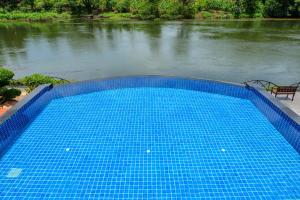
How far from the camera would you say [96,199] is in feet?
16.8

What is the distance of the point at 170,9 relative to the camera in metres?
49.7

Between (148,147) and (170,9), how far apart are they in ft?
153

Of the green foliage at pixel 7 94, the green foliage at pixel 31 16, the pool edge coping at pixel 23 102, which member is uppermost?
the pool edge coping at pixel 23 102

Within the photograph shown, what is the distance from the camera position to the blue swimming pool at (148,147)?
5.38 m

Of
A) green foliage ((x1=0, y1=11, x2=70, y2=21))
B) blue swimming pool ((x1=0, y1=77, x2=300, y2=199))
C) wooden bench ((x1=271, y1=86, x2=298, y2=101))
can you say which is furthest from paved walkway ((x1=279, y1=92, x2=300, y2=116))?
green foliage ((x1=0, y1=11, x2=70, y2=21))

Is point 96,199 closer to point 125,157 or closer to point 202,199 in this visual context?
point 125,157

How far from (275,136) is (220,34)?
25.3 m

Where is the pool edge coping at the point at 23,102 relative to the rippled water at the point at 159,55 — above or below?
above

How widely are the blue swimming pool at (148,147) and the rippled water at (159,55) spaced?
735 centimetres

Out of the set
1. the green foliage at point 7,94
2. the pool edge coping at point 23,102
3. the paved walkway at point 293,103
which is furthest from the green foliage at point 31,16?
the paved walkway at point 293,103

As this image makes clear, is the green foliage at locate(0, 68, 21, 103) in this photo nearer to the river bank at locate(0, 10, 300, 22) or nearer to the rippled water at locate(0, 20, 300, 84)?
the rippled water at locate(0, 20, 300, 84)

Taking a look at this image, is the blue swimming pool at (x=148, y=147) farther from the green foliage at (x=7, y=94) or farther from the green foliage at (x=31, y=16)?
the green foliage at (x=31, y=16)

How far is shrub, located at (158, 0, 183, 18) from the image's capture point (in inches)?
1949

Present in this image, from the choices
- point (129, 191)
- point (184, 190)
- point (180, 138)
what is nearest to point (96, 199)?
point (129, 191)
